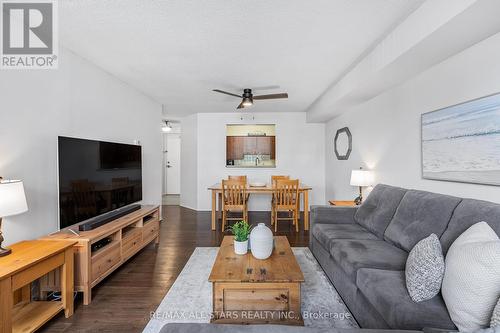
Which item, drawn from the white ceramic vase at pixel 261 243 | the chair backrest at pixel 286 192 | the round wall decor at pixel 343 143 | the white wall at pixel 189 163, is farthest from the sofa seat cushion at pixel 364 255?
the white wall at pixel 189 163

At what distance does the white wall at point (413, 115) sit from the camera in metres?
1.91

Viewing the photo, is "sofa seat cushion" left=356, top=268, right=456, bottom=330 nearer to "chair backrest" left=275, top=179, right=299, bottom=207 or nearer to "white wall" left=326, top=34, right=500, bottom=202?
"white wall" left=326, top=34, right=500, bottom=202

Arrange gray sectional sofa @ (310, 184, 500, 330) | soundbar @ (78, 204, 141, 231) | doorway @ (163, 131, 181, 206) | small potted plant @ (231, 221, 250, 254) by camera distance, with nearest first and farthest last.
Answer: gray sectional sofa @ (310, 184, 500, 330) < small potted plant @ (231, 221, 250, 254) < soundbar @ (78, 204, 141, 231) < doorway @ (163, 131, 181, 206)

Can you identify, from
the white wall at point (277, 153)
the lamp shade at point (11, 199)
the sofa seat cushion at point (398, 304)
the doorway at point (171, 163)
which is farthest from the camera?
the doorway at point (171, 163)

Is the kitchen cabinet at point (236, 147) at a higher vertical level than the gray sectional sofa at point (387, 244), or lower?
higher

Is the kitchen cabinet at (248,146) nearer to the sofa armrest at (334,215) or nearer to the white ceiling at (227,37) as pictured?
the white ceiling at (227,37)

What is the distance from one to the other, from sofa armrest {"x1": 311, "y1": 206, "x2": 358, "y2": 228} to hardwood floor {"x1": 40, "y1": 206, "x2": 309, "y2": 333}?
75 cm

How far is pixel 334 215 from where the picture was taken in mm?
3098


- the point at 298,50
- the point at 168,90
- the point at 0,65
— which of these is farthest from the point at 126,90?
the point at 298,50

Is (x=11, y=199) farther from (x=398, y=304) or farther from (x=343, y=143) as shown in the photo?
(x=343, y=143)

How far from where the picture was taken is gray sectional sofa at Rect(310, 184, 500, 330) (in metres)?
1.40

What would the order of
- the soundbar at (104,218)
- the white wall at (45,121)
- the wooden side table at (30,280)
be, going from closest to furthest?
the wooden side table at (30,280), the white wall at (45,121), the soundbar at (104,218)

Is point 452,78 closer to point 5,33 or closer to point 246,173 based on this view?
point 5,33

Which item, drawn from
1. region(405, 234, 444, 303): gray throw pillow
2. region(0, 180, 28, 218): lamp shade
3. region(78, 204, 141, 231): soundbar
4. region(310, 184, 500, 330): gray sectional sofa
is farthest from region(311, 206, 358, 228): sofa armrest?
region(0, 180, 28, 218): lamp shade
